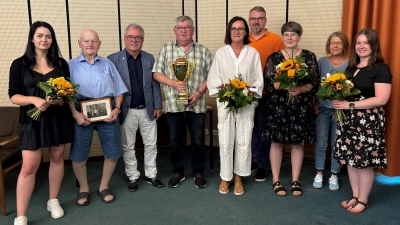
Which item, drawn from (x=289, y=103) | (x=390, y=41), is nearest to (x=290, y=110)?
(x=289, y=103)

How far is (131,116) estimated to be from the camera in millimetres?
3586

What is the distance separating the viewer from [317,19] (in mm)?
4504

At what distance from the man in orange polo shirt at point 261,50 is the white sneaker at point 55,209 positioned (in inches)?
84.5

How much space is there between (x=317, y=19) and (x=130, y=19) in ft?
8.52

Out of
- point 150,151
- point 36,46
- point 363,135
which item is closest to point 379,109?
point 363,135

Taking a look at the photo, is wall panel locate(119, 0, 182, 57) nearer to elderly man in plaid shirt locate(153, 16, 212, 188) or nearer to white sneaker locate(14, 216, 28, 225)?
elderly man in plaid shirt locate(153, 16, 212, 188)

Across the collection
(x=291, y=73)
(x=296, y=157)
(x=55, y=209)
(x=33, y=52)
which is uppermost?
(x=33, y=52)

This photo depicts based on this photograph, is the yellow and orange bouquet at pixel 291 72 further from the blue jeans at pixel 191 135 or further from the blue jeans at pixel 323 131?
the blue jeans at pixel 191 135

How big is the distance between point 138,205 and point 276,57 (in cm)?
203

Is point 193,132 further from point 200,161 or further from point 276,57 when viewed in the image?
point 276,57

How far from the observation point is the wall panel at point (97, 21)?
455cm

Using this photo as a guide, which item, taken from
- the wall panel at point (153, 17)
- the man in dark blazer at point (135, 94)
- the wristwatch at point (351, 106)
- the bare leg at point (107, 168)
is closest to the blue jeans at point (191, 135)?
the man in dark blazer at point (135, 94)

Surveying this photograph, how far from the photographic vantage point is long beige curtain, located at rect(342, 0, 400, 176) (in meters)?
3.67

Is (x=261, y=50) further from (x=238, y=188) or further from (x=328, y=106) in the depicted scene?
(x=238, y=188)
